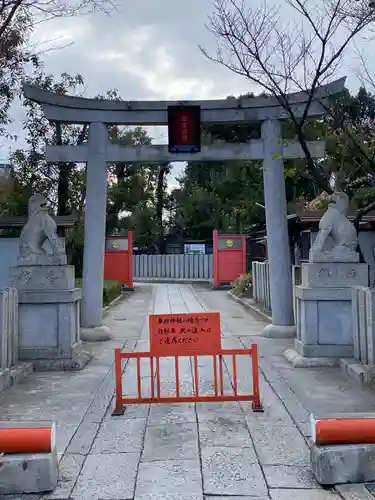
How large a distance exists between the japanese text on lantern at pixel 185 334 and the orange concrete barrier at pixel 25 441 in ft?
7.11

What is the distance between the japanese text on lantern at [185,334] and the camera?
6.39 m

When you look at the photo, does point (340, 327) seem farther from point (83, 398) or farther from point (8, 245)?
point (8, 245)

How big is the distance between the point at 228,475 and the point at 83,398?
3.05m

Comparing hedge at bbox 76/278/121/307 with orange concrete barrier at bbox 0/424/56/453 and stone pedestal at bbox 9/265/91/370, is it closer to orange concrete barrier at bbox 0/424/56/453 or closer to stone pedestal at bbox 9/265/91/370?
stone pedestal at bbox 9/265/91/370

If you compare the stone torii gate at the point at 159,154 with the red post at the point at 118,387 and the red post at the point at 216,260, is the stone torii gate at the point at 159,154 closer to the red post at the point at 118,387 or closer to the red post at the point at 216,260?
the red post at the point at 118,387

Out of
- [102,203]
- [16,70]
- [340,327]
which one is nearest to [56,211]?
[16,70]

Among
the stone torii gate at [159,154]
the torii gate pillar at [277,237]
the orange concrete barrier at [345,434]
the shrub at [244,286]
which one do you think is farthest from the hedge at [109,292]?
the orange concrete barrier at [345,434]

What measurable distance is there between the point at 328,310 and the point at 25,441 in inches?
226

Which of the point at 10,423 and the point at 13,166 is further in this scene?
the point at 13,166

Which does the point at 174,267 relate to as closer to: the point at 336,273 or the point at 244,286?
the point at 244,286

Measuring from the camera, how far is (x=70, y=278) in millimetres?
9312

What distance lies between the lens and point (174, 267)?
33906 mm

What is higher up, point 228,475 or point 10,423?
point 10,423

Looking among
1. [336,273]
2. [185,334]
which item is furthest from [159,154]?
[185,334]
